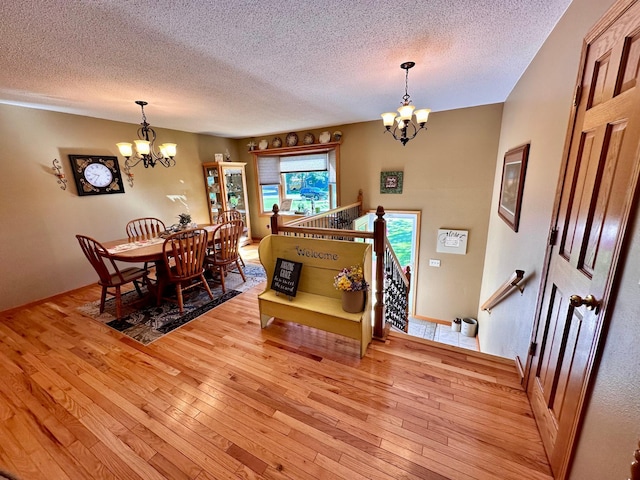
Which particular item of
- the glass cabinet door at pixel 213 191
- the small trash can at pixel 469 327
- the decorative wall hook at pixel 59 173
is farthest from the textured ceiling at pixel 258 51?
the small trash can at pixel 469 327

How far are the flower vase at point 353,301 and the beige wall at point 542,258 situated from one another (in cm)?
122

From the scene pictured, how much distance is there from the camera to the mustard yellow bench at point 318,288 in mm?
2139

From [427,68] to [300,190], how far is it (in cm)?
353

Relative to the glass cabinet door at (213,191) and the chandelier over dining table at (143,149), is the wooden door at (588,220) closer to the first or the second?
the chandelier over dining table at (143,149)

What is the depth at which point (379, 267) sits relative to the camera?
90.5 inches

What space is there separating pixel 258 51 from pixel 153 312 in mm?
2959

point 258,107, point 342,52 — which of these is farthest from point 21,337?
point 342,52

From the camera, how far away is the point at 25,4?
4.55ft

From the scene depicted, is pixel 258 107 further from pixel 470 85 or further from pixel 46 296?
pixel 46 296

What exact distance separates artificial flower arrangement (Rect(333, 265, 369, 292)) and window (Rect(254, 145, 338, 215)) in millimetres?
3195

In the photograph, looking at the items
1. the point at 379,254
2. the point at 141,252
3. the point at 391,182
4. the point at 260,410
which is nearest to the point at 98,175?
the point at 141,252

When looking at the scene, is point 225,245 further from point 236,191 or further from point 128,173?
point 236,191

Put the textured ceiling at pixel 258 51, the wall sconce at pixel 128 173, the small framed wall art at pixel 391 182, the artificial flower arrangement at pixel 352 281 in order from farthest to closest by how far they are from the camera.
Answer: the small framed wall art at pixel 391 182
the wall sconce at pixel 128 173
the artificial flower arrangement at pixel 352 281
the textured ceiling at pixel 258 51

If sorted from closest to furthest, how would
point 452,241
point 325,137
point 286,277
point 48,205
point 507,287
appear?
point 507,287
point 286,277
point 48,205
point 452,241
point 325,137
